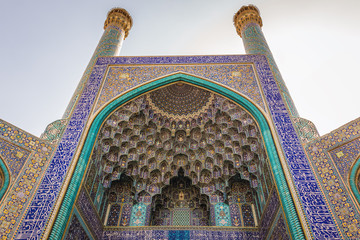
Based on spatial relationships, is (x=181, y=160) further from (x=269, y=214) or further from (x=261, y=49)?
(x=261, y=49)

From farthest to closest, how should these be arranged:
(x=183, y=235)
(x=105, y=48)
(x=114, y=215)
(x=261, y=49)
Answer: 1. (x=105, y=48)
2. (x=261, y=49)
3. (x=114, y=215)
4. (x=183, y=235)

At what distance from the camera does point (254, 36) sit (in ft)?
27.2

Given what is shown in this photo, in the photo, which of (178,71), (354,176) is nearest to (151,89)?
(178,71)

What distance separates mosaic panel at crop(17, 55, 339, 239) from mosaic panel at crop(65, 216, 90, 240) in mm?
592

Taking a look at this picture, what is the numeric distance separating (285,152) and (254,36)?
4535 mm

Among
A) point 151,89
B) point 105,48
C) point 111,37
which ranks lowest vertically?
point 151,89

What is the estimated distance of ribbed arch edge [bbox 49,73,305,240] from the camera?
4160mm

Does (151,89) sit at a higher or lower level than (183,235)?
higher

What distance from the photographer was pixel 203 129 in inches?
277

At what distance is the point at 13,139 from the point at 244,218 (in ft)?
16.1

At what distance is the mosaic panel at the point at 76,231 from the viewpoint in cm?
Result: 457

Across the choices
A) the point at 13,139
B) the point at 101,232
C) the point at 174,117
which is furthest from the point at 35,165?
the point at 174,117

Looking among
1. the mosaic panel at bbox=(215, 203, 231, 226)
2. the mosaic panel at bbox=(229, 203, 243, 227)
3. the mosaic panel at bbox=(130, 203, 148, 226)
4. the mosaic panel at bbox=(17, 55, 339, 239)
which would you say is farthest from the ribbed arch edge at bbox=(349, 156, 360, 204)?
the mosaic panel at bbox=(130, 203, 148, 226)

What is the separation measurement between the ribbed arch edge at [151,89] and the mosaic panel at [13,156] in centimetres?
83
